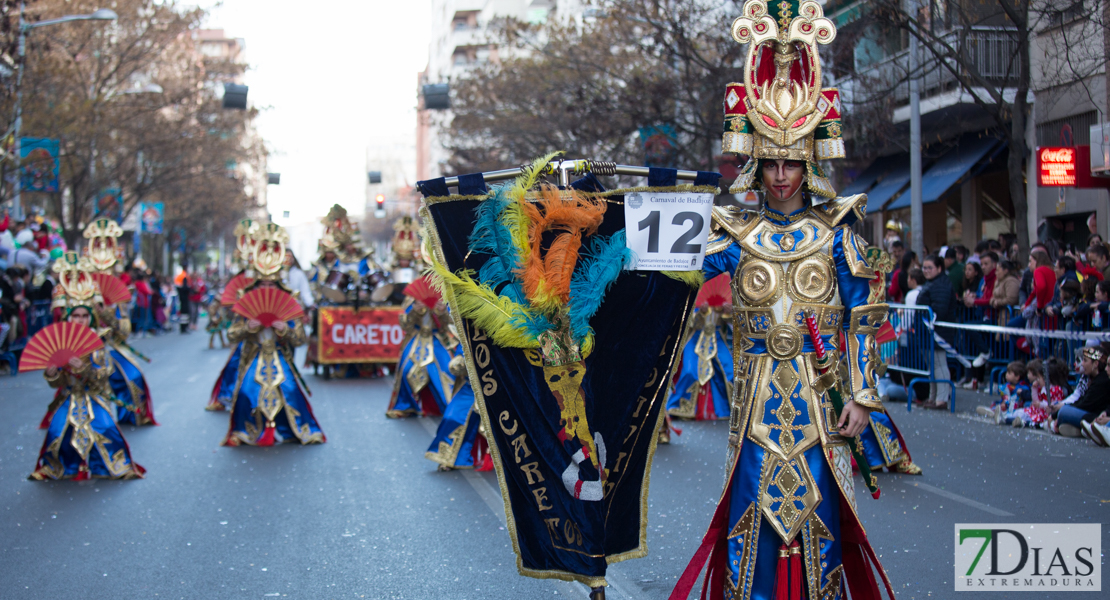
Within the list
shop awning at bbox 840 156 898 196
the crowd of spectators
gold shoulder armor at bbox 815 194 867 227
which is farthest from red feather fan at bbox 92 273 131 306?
shop awning at bbox 840 156 898 196

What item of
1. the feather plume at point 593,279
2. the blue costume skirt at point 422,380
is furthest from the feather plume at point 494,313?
the blue costume skirt at point 422,380

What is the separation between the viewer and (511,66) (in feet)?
92.2

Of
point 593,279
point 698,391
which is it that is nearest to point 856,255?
point 593,279

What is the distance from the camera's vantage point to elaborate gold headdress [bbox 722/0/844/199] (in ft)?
12.7

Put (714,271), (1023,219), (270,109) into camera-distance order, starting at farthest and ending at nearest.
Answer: (270,109)
(1023,219)
(714,271)

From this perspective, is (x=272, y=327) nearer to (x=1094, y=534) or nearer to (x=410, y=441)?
(x=410, y=441)

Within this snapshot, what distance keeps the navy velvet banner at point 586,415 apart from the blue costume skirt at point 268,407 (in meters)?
6.47

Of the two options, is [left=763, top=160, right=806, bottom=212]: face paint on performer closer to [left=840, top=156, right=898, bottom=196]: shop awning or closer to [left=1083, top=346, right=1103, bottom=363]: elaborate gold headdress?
[left=1083, top=346, right=1103, bottom=363]: elaborate gold headdress

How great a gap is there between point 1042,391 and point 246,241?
27.7ft

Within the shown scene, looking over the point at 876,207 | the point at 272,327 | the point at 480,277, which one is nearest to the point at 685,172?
the point at 480,277

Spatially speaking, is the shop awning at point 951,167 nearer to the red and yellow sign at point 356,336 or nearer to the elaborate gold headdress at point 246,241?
the red and yellow sign at point 356,336

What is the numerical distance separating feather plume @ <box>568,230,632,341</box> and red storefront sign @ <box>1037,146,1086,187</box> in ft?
45.3

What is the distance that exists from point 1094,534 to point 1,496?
7.63 m

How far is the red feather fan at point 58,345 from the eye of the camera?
26.2 ft
